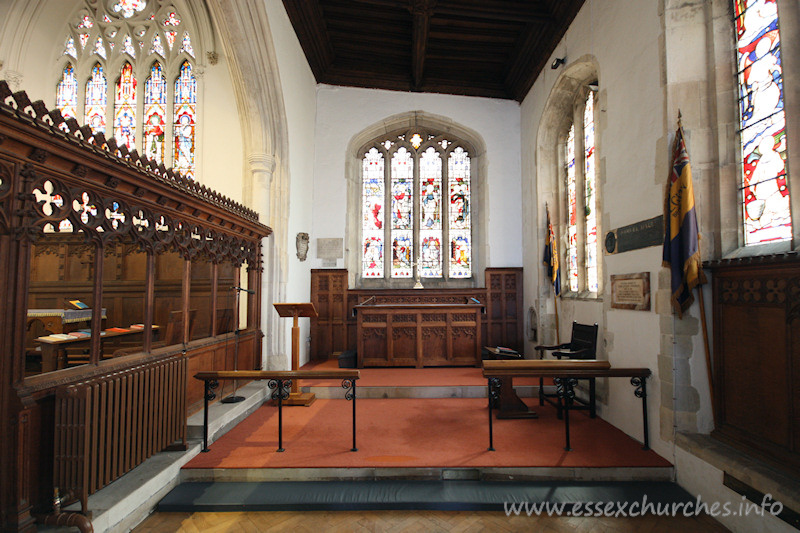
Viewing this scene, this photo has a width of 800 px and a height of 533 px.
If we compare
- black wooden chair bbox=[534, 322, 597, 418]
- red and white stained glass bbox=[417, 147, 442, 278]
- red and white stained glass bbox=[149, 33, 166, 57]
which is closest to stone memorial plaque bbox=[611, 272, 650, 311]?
black wooden chair bbox=[534, 322, 597, 418]

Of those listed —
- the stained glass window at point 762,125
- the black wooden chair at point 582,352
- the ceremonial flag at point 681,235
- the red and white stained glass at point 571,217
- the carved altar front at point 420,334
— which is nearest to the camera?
the stained glass window at point 762,125

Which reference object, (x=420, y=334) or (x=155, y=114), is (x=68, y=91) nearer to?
(x=155, y=114)

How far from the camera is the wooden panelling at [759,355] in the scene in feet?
8.23

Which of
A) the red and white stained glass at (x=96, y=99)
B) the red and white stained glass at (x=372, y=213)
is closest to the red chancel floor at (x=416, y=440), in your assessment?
the red and white stained glass at (x=372, y=213)

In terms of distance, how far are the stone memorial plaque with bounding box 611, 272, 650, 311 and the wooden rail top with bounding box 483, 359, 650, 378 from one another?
0.61 m

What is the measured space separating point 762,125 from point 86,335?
579 centimetres

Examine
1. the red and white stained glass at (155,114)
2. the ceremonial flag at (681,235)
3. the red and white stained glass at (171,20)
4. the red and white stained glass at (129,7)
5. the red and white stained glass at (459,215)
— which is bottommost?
the ceremonial flag at (681,235)

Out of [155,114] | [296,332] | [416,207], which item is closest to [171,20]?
[155,114]

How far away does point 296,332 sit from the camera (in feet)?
15.5

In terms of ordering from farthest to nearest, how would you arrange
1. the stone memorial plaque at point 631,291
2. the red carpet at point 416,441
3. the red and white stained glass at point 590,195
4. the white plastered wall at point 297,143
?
1. the white plastered wall at point 297,143
2. the red and white stained glass at point 590,195
3. the stone memorial plaque at point 631,291
4. the red carpet at point 416,441

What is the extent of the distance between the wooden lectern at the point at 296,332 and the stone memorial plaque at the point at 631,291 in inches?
125

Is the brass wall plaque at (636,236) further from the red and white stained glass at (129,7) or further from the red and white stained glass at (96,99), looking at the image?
the red and white stained glass at (129,7)

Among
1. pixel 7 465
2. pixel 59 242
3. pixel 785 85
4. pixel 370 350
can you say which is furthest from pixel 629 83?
pixel 59 242

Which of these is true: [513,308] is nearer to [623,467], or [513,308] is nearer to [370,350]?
[370,350]
